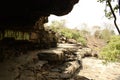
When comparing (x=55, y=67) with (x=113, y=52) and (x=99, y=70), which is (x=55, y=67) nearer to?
(x=113, y=52)

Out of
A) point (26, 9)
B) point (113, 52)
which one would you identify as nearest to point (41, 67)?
point (26, 9)

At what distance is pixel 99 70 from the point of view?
15.2 m

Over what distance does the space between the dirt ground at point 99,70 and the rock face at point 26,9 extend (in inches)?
153

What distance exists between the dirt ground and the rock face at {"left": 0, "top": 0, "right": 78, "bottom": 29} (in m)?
3.88

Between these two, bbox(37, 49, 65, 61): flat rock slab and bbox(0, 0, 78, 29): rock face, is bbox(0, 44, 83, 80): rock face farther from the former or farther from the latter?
bbox(0, 0, 78, 29): rock face

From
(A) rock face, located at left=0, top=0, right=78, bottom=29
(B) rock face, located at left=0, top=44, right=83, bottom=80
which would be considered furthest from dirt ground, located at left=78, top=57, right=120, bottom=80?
(A) rock face, located at left=0, top=0, right=78, bottom=29

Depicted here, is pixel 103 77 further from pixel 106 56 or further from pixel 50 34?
pixel 50 34

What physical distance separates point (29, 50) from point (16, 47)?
1137mm

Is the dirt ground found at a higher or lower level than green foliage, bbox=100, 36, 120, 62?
lower

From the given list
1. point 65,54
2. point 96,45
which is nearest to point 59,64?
point 65,54

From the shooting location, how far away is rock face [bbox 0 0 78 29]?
12.1m

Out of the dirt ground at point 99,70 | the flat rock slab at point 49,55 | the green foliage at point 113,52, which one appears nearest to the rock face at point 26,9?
the flat rock slab at point 49,55

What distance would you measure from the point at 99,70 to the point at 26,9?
18.9ft

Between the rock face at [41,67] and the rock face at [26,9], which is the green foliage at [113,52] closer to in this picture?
the rock face at [41,67]
